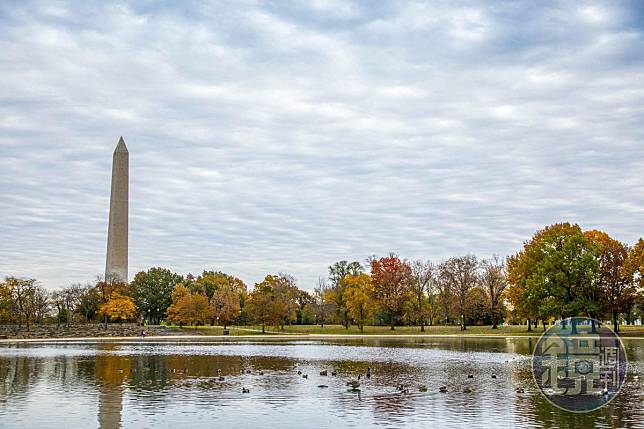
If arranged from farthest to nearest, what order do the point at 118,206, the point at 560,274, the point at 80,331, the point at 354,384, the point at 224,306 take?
the point at 224,306 < the point at 118,206 < the point at 80,331 < the point at 560,274 < the point at 354,384

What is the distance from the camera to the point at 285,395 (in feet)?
97.1

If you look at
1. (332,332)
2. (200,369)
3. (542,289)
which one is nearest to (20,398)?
(200,369)

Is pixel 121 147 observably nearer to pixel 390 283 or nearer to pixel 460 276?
pixel 390 283

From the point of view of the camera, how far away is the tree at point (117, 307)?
364 ft

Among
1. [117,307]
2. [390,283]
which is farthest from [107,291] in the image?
[390,283]

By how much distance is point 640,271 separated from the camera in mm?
77688

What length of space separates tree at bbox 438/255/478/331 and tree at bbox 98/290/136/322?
172ft

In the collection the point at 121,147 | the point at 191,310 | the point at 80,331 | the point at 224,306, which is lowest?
the point at 80,331

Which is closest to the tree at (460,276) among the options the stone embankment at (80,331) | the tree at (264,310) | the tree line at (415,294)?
the tree line at (415,294)

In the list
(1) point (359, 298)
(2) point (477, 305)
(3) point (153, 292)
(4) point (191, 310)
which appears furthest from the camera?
(3) point (153, 292)

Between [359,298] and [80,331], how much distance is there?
4256cm

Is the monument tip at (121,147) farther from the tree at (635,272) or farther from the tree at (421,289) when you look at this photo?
the tree at (635,272)

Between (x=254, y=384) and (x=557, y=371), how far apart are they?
1753 cm

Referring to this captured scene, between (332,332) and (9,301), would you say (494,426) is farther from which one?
(9,301)
